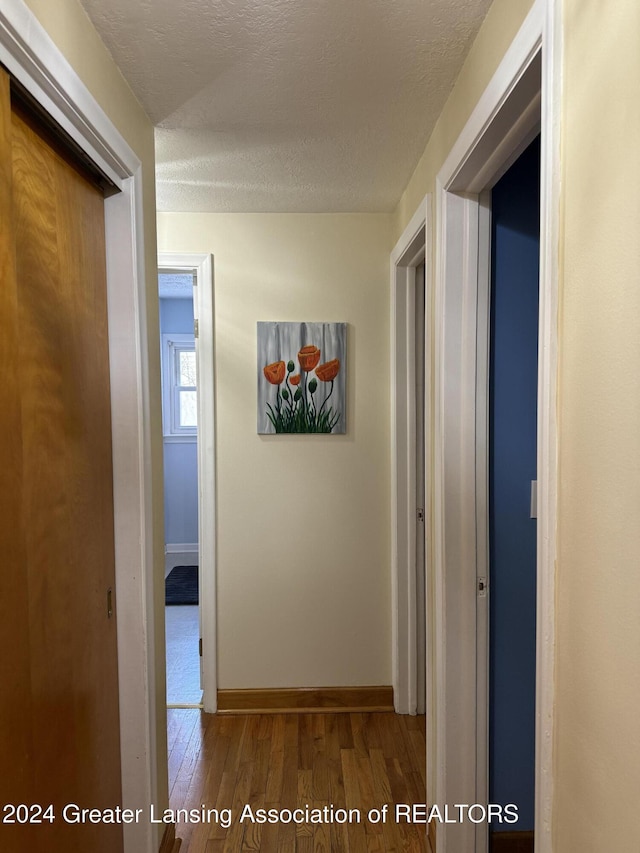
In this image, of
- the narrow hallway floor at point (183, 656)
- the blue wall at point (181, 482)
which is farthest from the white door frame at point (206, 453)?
the blue wall at point (181, 482)

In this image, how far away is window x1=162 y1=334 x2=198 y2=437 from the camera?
5359 millimetres

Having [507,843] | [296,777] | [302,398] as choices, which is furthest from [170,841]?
[302,398]

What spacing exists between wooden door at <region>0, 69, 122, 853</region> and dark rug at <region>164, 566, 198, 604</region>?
2.84 m

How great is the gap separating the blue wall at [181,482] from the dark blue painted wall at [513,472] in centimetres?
392

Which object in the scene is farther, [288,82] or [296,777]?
[296,777]

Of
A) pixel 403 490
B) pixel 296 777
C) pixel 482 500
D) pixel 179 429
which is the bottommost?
pixel 296 777

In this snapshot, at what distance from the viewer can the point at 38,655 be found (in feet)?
3.78

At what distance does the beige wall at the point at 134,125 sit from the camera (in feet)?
3.83

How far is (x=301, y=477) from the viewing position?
2.79 metres

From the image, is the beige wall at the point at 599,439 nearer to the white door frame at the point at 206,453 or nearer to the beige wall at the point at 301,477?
the beige wall at the point at 301,477

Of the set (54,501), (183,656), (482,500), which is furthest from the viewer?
(183,656)

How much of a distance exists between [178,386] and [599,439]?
4912 mm

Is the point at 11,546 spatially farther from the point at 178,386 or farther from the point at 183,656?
the point at 178,386

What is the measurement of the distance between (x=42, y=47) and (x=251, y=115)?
0.83m
